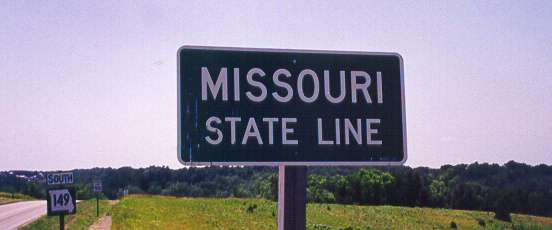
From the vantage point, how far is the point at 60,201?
1623 cm

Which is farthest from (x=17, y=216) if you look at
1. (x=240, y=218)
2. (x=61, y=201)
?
(x=61, y=201)

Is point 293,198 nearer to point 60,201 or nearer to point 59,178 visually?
point 60,201

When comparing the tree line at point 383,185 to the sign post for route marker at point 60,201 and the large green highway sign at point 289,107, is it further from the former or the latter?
the large green highway sign at point 289,107

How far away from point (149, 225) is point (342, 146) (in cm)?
3191

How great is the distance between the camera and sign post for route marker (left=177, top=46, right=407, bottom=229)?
365cm

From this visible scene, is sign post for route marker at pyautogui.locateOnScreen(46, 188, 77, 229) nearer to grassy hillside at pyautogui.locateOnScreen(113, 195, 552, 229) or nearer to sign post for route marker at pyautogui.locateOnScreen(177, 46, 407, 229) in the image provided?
sign post for route marker at pyautogui.locateOnScreen(177, 46, 407, 229)

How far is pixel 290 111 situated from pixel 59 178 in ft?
54.4

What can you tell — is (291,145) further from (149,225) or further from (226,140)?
(149,225)

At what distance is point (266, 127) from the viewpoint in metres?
3.72

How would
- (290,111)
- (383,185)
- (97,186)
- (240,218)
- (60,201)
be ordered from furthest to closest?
(383,185) < (240,218) < (97,186) < (60,201) < (290,111)

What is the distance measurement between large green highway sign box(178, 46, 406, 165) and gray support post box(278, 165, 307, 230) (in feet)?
0.24

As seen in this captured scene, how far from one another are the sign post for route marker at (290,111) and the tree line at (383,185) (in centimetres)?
9106

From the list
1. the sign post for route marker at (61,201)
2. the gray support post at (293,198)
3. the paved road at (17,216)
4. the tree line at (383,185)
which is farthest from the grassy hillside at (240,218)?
the gray support post at (293,198)

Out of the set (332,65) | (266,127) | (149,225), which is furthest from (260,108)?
(149,225)
